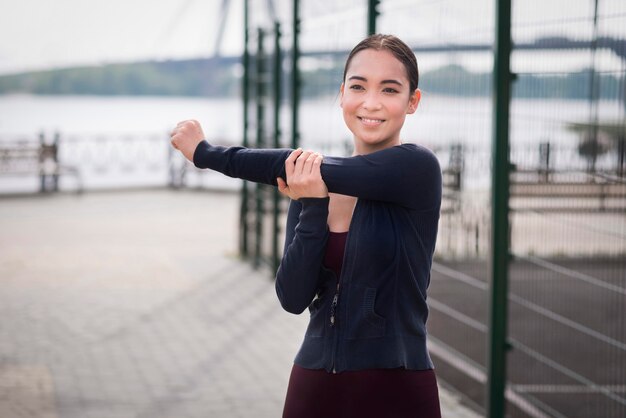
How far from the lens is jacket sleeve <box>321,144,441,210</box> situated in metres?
2.37

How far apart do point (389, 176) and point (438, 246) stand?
4.49m

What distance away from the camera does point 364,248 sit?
7.77ft

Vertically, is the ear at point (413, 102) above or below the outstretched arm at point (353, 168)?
above

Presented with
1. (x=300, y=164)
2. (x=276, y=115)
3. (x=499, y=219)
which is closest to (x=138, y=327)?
(x=276, y=115)

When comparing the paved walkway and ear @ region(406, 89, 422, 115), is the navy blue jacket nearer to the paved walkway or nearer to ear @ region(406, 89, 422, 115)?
ear @ region(406, 89, 422, 115)

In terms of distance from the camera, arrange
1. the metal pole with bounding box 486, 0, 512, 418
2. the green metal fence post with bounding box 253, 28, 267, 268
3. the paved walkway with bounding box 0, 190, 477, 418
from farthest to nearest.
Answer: the green metal fence post with bounding box 253, 28, 267, 268 < the paved walkway with bounding box 0, 190, 477, 418 < the metal pole with bounding box 486, 0, 512, 418

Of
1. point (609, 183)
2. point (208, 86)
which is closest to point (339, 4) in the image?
point (609, 183)

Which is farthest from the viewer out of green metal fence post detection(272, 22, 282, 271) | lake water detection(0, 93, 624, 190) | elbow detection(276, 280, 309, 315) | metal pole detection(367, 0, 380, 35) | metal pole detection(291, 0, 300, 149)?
green metal fence post detection(272, 22, 282, 271)

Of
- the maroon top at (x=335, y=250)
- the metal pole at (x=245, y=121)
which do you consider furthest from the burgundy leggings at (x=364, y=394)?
the metal pole at (x=245, y=121)

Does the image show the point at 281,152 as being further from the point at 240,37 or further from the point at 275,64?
the point at 240,37

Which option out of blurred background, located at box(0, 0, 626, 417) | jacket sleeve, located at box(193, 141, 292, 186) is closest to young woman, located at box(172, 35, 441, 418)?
jacket sleeve, located at box(193, 141, 292, 186)

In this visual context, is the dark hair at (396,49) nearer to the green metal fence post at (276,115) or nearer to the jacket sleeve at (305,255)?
the jacket sleeve at (305,255)

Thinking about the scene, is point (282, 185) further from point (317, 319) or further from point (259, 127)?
point (259, 127)

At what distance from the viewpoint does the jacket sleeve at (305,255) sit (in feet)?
7.69
